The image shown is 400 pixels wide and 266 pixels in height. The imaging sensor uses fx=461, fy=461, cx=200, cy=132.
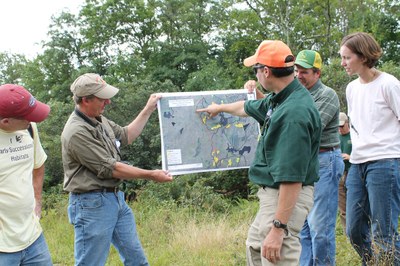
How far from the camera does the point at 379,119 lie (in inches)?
154

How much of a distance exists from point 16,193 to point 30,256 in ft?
1.65

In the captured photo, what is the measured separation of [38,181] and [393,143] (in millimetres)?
3001

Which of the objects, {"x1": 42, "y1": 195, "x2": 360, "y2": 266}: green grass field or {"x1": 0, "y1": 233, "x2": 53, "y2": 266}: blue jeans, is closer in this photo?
{"x1": 0, "y1": 233, "x2": 53, "y2": 266}: blue jeans

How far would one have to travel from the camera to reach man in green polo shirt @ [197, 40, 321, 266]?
2.88 meters

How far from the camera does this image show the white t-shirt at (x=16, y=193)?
127 inches

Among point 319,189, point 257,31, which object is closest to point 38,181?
point 319,189

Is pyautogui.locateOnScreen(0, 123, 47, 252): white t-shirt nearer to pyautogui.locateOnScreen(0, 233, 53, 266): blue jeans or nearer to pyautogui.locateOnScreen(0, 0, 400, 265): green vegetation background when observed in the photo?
pyautogui.locateOnScreen(0, 233, 53, 266): blue jeans

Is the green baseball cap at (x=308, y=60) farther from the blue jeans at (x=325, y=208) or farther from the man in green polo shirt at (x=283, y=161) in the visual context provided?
the man in green polo shirt at (x=283, y=161)

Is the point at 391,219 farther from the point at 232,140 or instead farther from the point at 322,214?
the point at 232,140

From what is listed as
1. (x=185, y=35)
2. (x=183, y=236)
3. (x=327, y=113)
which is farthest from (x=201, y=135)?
(x=185, y=35)

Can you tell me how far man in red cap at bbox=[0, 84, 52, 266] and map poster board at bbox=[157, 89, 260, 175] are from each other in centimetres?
137

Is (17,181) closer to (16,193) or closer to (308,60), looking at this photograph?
(16,193)

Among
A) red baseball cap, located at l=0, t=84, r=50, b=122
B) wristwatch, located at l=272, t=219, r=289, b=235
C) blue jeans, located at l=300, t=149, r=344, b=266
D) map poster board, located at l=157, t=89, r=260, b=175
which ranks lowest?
blue jeans, located at l=300, t=149, r=344, b=266

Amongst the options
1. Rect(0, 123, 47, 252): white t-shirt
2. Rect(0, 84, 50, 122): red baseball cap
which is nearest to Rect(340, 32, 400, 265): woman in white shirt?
Rect(0, 84, 50, 122): red baseball cap
